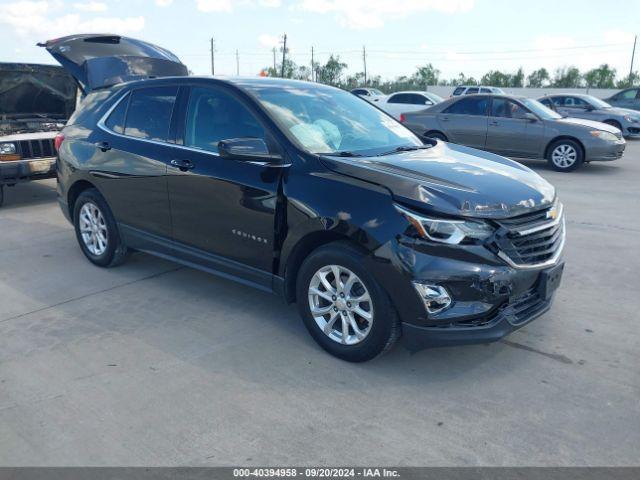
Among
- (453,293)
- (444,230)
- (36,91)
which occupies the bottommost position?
(453,293)

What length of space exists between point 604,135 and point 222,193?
31.7 ft

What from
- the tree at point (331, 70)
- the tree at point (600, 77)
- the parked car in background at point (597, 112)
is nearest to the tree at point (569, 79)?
the tree at point (600, 77)

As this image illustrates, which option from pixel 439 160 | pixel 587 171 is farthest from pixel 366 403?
pixel 587 171

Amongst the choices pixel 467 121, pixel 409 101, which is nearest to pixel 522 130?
pixel 467 121

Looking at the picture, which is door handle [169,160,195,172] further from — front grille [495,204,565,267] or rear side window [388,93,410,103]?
rear side window [388,93,410,103]

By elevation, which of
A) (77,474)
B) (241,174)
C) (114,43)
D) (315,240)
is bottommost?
(77,474)

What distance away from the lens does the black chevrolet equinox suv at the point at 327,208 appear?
3.28m

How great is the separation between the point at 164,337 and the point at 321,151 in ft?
5.73

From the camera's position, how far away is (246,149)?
379cm

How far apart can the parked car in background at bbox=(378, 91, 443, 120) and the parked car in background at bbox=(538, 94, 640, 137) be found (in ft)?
14.4

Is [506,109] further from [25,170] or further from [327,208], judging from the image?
[327,208]

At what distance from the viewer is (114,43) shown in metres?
8.92

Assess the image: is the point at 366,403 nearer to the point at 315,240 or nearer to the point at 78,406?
the point at 315,240

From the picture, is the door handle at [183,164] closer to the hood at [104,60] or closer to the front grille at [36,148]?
the hood at [104,60]
